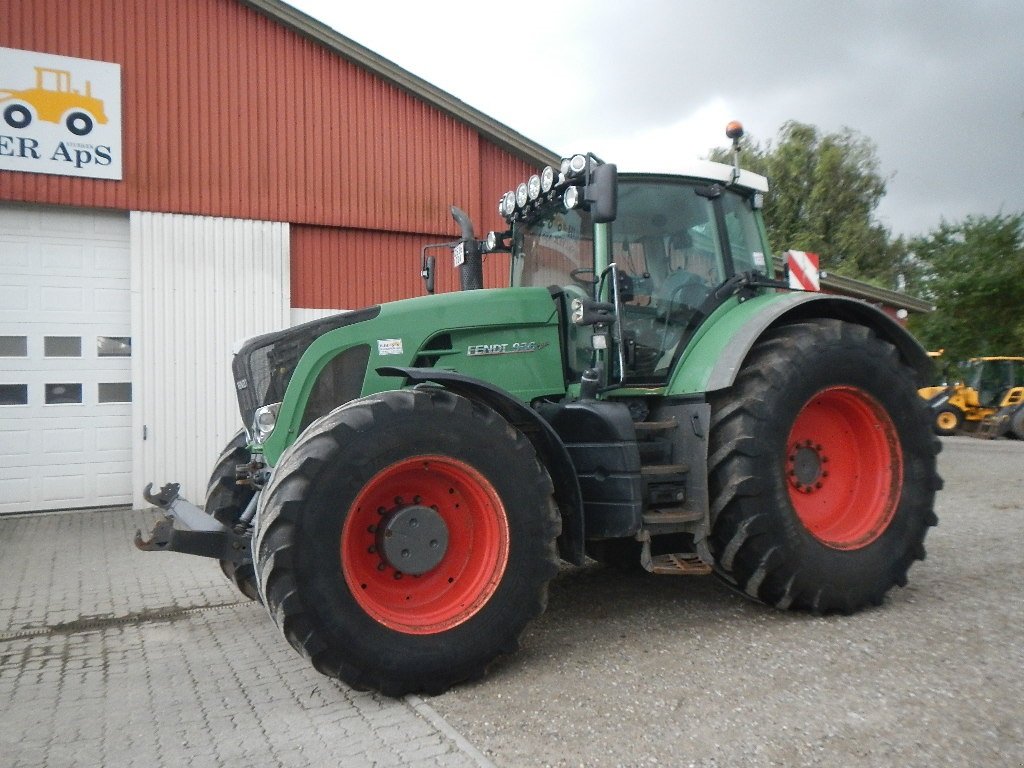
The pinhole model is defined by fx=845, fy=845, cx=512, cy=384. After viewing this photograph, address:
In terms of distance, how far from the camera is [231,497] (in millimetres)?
4988

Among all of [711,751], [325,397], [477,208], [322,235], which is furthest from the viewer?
[477,208]

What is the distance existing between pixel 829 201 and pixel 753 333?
3094 cm

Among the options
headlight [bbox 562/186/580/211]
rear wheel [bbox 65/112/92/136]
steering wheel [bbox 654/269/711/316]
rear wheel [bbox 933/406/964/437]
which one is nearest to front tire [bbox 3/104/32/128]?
rear wheel [bbox 65/112/92/136]

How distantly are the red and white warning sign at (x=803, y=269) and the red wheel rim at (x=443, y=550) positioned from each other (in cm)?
484

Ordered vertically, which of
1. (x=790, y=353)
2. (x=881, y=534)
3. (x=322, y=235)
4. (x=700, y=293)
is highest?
(x=322, y=235)

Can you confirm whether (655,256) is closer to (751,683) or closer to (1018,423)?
(751,683)

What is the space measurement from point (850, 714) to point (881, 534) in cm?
175

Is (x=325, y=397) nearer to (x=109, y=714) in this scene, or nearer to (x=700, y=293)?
(x=109, y=714)

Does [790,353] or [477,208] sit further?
[477,208]

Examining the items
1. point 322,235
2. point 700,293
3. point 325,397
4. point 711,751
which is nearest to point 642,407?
point 700,293

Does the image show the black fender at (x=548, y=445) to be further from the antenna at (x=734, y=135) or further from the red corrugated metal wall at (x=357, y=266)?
the red corrugated metal wall at (x=357, y=266)

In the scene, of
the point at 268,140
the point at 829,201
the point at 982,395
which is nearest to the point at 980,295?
the point at 982,395

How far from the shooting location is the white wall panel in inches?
374

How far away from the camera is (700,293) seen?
5.14m
